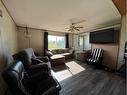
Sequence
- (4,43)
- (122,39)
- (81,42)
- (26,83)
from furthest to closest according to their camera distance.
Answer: (81,42) → (122,39) → (4,43) → (26,83)

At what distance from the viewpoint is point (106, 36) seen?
3.65 m

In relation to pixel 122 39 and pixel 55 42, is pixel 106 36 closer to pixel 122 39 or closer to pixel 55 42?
pixel 122 39

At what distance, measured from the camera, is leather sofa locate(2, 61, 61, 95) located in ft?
2.97

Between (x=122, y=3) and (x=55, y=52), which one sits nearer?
(x=122, y=3)

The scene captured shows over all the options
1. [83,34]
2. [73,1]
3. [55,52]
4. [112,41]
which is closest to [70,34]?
[83,34]

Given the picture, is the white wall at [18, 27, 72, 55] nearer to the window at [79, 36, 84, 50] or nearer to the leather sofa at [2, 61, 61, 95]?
the window at [79, 36, 84, 50]

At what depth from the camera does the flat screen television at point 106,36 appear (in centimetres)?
344

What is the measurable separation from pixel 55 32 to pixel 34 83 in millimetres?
4748

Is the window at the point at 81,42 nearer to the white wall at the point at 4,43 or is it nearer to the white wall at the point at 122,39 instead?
the white wall at the point at 122,39

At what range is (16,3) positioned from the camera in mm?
2084

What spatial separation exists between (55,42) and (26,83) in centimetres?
474

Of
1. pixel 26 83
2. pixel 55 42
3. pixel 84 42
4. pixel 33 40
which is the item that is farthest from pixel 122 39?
pixel 33 40

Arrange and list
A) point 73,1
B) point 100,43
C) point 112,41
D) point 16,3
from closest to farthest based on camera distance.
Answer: point 73,1
point 16,3
point 112,41
point 100,43

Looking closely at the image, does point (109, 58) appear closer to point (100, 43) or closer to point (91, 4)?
point (100, 43)
